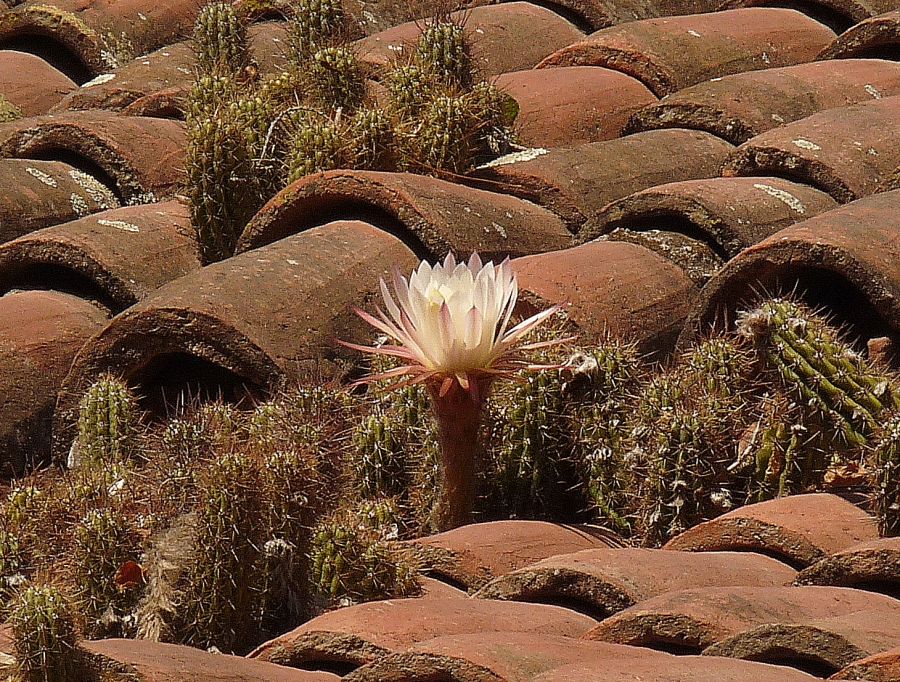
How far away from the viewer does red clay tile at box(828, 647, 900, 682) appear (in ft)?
8.09

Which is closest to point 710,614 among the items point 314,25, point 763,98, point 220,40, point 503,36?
point 763,98

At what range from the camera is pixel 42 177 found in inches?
258

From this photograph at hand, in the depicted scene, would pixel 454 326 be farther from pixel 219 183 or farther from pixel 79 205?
pixel 79 205

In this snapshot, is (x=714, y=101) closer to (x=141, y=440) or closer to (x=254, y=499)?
(x=141, y=440)

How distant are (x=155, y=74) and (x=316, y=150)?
2337mm

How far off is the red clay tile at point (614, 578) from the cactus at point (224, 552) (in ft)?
1.66

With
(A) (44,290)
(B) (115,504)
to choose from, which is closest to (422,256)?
(A) (44,290)

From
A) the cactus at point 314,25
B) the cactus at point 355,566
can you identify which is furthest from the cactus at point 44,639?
the cactus at point 314,25

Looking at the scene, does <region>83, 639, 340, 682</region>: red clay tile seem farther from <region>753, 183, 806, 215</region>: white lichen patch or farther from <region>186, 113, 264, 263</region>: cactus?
<region>186, 113, 264, 263</region>: cactus

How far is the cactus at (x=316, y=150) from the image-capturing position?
232 inches

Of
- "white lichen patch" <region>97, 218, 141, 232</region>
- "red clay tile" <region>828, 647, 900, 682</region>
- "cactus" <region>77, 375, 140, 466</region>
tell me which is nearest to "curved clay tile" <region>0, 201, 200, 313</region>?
"white lichen patch" <region>97, 218, 141, 232</region>

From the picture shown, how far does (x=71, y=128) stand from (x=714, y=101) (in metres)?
2.46

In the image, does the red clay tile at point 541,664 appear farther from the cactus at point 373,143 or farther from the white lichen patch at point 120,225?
the white lichen patch at point 120,225

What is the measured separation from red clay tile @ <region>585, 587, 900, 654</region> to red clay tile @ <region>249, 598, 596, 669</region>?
0.46 ft
